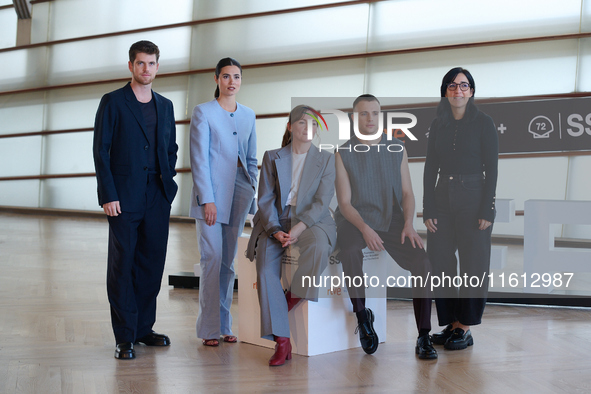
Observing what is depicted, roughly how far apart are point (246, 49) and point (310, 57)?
1220 millimetres

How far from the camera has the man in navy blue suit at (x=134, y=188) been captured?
2877 mm

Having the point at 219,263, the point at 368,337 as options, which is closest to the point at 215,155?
the point at 219,263

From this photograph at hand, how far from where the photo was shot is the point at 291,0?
951cm

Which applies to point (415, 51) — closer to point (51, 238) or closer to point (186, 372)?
point (51, 238)

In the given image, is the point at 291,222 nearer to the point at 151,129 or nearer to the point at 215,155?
the point at 215,155

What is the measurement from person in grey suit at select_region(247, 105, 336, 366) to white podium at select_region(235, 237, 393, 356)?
94mm

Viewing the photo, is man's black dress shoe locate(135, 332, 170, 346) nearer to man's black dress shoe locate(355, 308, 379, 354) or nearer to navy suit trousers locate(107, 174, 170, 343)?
navy suit trousers locate(107, 174, 170, 343)

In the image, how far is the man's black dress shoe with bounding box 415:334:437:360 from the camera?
9.42 ft

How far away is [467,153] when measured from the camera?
293 centimetres

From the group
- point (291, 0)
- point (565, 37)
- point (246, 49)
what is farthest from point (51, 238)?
point (565, 37)

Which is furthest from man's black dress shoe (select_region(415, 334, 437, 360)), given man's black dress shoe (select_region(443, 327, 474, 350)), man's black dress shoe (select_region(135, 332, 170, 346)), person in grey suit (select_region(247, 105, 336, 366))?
man's black dress shoe (select_region(135, 332, 170, 346))

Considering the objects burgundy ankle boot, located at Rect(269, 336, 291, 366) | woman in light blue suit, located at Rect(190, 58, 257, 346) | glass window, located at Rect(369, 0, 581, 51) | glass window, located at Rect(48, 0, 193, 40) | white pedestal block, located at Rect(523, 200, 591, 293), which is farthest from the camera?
glass window, located at Rect(48, 0, 193, 40)

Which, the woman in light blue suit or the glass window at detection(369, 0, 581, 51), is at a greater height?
the glass window at detection(369, 0, 581, 51)

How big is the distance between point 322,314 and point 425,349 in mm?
524
